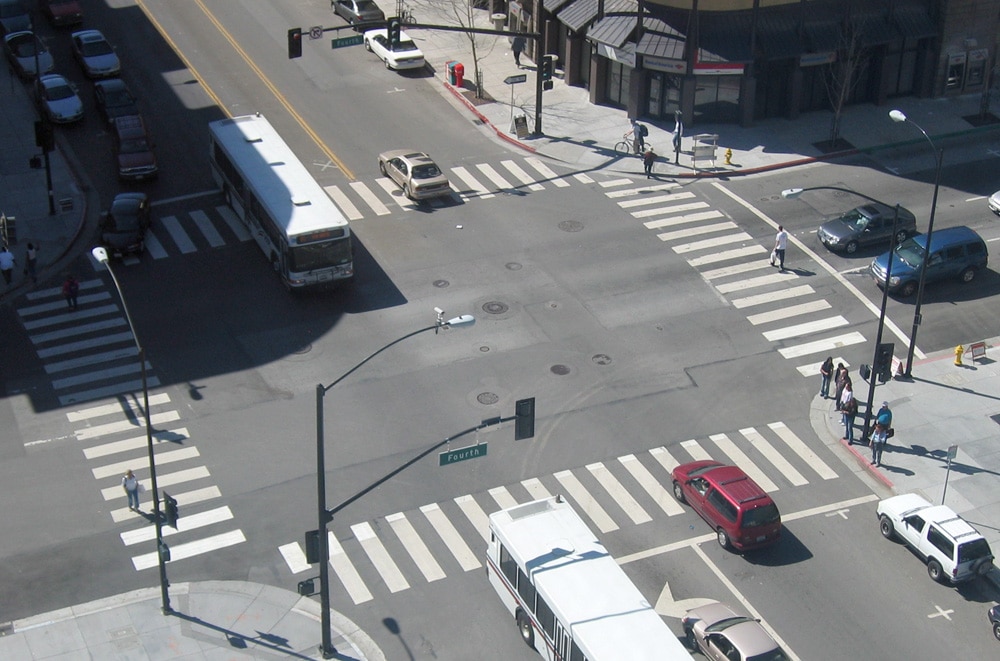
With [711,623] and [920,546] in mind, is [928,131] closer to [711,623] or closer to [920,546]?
[920,546]

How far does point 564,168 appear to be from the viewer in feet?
185

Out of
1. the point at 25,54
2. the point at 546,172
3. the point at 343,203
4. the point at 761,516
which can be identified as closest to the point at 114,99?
the point at 25,54

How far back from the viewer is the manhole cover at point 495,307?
1793 inches

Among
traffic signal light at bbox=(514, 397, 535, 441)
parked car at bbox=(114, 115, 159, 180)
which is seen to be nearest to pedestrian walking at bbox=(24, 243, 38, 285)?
parked car at bbox=(114, 115, 159, 180)

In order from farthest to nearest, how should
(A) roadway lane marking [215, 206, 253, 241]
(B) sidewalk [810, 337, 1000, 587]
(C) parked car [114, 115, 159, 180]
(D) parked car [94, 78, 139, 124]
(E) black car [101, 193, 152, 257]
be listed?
(D) parked car [94, 78, 139, 124] → (C) parked car [114, 115, 159, 180] → (A) roadway lane marking [215, 206, 253, 241] → (E) black car [101, 193, 152, 257] → (B) sidewalk [810, 337, 1000, 587]

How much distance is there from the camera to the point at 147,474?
1476 inches

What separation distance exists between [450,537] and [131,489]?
28.9 ft

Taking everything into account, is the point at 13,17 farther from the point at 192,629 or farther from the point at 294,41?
the point at 192,629

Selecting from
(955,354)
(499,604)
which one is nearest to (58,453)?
(499,604)

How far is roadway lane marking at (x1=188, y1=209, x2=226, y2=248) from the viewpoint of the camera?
163ft

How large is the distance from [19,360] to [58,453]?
5680mm

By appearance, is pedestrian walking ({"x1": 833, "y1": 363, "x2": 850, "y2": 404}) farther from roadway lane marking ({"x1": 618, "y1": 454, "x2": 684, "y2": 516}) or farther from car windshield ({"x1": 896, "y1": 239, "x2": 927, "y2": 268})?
car windshield ({"x1": 896, "y1": 239, "x2": 927, "y2": 268})

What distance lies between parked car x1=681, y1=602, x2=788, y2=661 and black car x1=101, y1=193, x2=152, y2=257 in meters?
26.3

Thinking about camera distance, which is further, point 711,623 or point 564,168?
point 564,168
